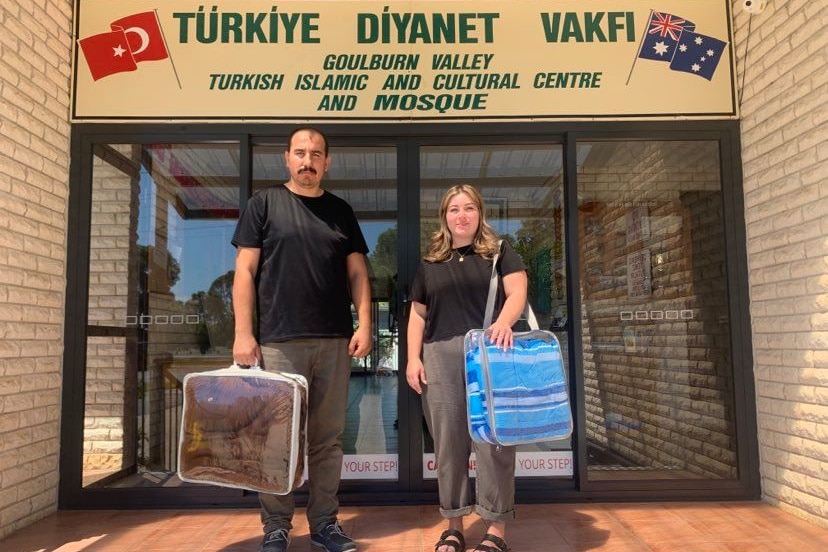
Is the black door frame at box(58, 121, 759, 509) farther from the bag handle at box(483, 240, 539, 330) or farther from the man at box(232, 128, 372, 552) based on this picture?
the bag handle at box(483, 240, 539, 330)

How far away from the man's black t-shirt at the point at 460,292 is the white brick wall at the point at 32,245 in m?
2.01

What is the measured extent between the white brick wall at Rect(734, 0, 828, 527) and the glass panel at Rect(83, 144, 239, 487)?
9.71ft

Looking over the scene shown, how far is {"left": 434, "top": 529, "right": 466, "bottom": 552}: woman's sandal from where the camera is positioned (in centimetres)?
251

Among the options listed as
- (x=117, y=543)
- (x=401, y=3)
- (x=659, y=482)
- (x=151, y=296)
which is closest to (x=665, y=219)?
(x=659, y=482)

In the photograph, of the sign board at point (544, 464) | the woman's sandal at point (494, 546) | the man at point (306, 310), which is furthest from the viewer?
the sign board at point (544, 464)

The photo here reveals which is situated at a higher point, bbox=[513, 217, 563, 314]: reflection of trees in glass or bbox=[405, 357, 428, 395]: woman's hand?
bbox=[513, 217, 563, 314]: reflection of trees in glass

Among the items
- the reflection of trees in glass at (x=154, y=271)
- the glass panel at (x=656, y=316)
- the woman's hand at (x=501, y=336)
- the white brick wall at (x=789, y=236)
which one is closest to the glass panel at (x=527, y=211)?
the glass panel at (x=656, y=316)

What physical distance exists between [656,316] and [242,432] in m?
2.41

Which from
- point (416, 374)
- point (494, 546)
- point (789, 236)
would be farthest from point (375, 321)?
point (789, 236)

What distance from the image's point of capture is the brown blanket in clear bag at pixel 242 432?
7.80 feet

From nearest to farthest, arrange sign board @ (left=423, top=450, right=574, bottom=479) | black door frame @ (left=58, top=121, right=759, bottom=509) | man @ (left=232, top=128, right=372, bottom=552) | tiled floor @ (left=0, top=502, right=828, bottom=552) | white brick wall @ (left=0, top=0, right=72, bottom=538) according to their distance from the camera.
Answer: man @ (left=232, top=128, right=372, bottom=552) < tiled floor @ (left=0, top=502, right=828, bottom=552) < white brick wall @ (left=0, top=0, right=72, bottom=538) < black door frame @ (left=58, top=121, right=759, bottom=509) < sign board @ (left=423, top=450, right=574, bottom=479)

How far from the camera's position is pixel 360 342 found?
8.66 ft

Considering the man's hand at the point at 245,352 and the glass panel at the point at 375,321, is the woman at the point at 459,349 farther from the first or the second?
the glass panel at the point at 375,321

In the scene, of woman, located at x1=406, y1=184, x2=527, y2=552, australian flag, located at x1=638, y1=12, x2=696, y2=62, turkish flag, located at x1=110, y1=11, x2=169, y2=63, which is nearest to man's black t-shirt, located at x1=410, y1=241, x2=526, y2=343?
woman, located at x1=406, y1=184, x2=527, y2=552
